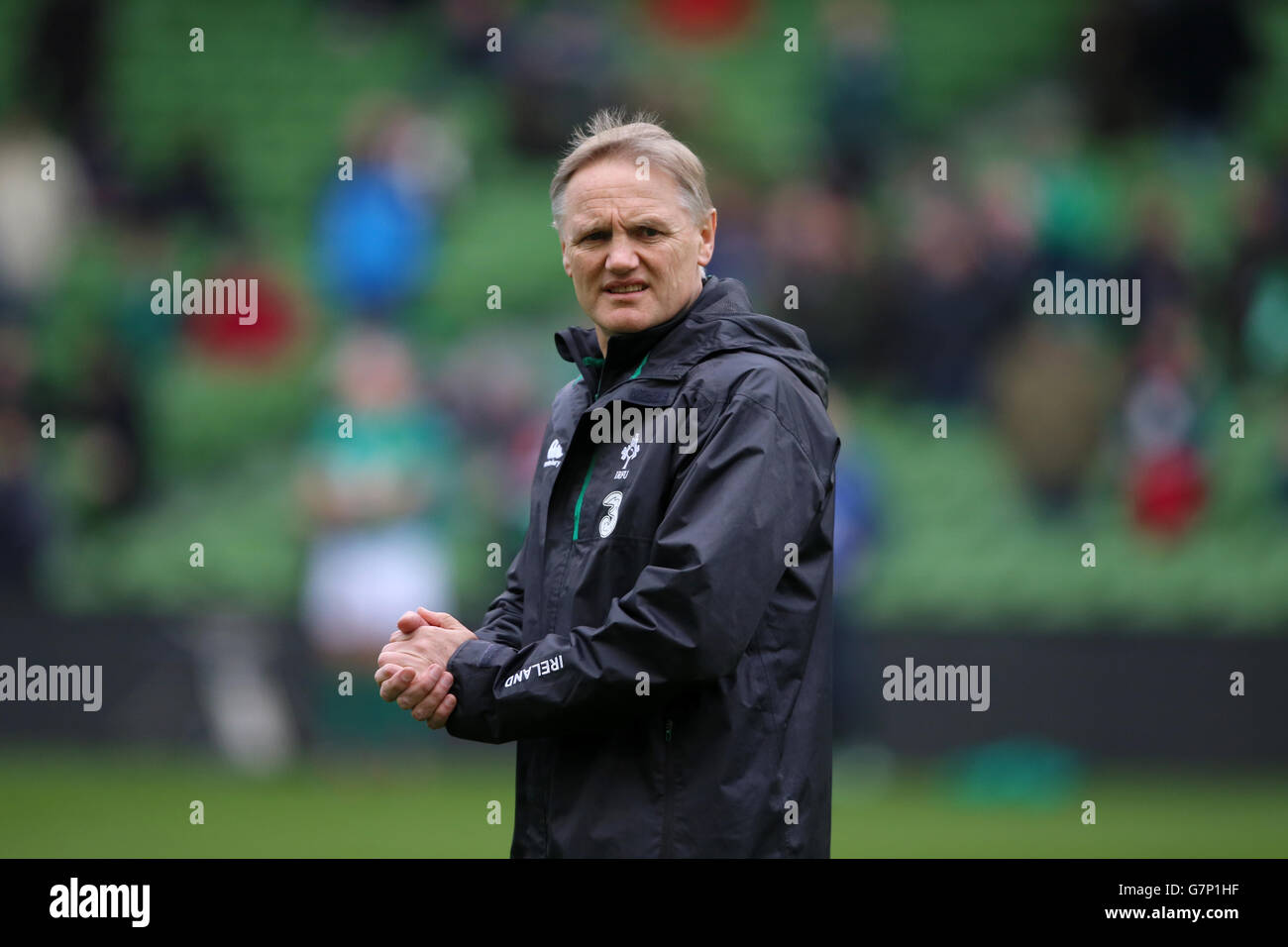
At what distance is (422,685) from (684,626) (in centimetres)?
61

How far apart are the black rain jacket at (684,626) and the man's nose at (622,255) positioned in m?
0.15

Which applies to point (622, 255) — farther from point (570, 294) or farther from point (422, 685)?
point (570, 294)

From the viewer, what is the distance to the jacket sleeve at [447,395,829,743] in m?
3.06

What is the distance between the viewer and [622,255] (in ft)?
11.2

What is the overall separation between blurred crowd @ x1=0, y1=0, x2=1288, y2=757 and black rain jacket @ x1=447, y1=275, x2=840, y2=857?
6.77 m

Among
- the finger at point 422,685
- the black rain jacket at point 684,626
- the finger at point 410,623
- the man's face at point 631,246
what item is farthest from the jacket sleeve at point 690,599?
the man's face at point 631,246

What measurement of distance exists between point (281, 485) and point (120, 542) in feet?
4.02

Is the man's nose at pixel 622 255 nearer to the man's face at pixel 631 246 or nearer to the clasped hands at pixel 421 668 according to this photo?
the man's face at pixel 631 246

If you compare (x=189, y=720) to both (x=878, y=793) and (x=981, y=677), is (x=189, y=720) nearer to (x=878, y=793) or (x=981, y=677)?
(x=878, y=793)

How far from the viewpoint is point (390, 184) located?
12.2 m

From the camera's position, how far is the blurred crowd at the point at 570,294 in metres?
10.9

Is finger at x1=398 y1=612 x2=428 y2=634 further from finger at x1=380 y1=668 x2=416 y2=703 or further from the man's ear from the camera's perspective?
the man's ear

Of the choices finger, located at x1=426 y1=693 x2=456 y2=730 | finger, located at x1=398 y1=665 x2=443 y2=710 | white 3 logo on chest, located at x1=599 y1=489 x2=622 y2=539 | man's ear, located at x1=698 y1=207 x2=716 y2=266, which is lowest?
finger, located at x1=426 y1=693 x2=456 y2=730

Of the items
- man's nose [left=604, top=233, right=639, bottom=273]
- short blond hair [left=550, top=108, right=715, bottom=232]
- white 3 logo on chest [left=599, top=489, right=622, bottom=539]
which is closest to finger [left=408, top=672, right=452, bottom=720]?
white 3 logo on chest [left=599, top=489, right=622, bottom=539]
